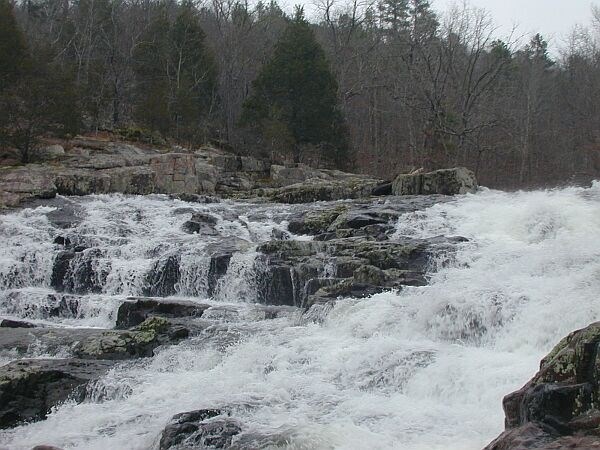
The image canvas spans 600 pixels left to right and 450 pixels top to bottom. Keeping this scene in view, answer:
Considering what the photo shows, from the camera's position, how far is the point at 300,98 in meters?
32.2

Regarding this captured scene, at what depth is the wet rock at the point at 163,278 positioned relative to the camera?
46.8 feet

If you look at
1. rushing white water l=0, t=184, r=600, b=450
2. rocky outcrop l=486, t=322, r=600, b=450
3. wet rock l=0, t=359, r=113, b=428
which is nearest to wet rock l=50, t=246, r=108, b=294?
rushing white water l=0, t=184, r=600, b=450

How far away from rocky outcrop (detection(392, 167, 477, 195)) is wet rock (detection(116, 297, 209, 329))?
11.6 m

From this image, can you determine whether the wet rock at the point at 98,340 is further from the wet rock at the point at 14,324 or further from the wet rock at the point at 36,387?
the wet rock at the point at 36,387

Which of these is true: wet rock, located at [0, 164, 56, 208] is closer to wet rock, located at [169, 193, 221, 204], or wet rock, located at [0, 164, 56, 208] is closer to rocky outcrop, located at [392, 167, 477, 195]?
wet rock, located at [169, 193, 221, 204]

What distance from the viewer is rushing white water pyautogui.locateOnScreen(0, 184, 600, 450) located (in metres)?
6.86

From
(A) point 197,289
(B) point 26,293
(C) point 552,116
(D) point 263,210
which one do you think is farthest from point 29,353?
(C) point 552,116

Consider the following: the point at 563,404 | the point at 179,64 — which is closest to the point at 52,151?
the point at 179,64

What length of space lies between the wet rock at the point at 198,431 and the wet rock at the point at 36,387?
2.19m

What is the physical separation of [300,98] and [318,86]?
1.09 meters

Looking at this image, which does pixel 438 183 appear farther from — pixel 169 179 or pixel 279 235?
pixel 169 179

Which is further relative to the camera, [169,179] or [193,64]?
[193,64]

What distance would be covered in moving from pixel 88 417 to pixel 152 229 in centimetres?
1037

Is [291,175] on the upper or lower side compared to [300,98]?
lower
